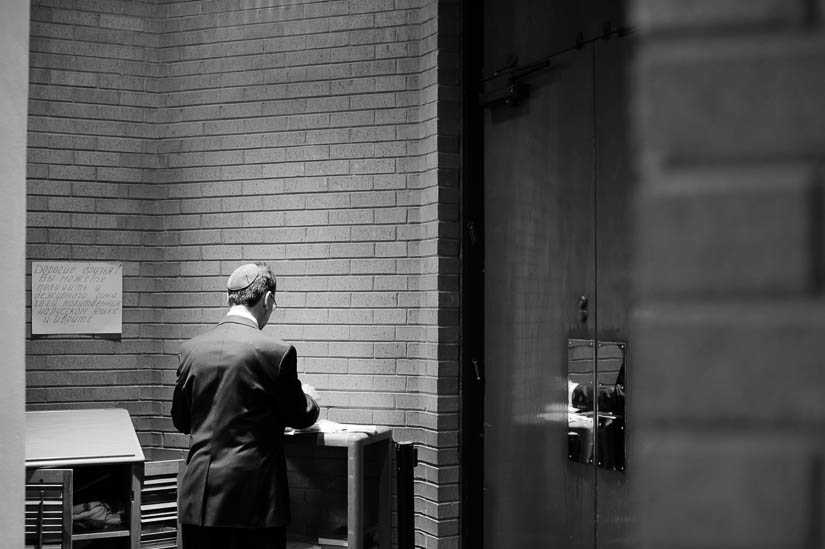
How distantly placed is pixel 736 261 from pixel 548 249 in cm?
390

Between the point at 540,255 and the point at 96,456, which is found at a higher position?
the point at 540,255

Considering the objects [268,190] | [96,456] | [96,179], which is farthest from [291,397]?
[96,179]

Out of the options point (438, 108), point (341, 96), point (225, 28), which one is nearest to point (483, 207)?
point (438, 108)

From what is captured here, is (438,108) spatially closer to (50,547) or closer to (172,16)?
(172,16)

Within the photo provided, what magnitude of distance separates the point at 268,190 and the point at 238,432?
182 centimetres

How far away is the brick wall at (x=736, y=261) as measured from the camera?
19.2 inches

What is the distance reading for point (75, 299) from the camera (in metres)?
5.46

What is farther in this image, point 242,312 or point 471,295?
A: point 471,295

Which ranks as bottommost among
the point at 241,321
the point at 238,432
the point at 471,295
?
the point at 238,432

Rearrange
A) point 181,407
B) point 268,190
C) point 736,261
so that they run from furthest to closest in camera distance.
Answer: point 268,190 → point 181,407 → point 736,261

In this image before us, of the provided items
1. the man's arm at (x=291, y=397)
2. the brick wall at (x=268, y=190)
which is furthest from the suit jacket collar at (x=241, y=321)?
the brick wall at (x=268, y=190)

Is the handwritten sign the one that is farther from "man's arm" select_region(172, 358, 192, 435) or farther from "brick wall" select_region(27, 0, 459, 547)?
"man's arm" select_region(172, 358, 192, 435)

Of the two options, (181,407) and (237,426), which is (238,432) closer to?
(237,426)

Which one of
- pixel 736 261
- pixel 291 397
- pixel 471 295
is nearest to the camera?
pixel 736 261
